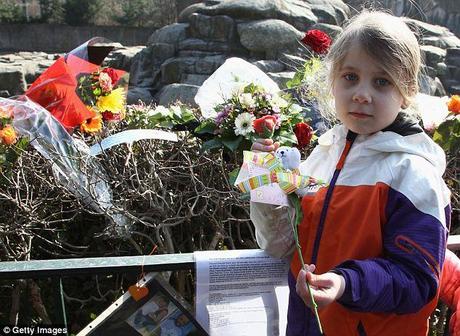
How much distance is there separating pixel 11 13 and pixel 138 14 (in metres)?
5.52

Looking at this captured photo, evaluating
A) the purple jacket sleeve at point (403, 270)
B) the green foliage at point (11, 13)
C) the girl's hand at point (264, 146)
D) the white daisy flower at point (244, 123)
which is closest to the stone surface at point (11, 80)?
the white daisy flower at point (244, 123)

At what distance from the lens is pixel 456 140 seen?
2670 millimetres

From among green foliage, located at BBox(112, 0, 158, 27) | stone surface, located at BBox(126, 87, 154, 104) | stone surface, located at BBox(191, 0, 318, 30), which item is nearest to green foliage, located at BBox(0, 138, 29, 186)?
stone surface, located at BBox(126, 87, 154, 104)

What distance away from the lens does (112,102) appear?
294cm

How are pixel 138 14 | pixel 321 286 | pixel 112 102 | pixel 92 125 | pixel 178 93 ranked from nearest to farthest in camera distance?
pixel 321 286, pixel 92 125, pixel 112 102, pixel 178 93, pixel 138 14

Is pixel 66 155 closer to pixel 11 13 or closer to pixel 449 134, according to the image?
pixel 449 134

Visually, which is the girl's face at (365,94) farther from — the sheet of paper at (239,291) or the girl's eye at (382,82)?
the sheet of paper at (239,291)

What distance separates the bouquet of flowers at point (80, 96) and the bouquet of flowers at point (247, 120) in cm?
71

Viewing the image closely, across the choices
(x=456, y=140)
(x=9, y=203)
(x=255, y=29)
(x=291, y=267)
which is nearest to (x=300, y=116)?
(x=456, y=140)

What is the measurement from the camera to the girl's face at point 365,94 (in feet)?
4.33

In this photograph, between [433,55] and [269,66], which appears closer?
[269,66]

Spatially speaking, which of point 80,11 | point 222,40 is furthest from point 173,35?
point 80,11

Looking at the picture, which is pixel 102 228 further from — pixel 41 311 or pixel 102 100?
pixel 102 100

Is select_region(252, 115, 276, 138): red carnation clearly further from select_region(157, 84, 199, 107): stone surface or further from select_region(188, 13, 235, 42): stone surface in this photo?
select_region(188, 13, 235, 42): stone surface
